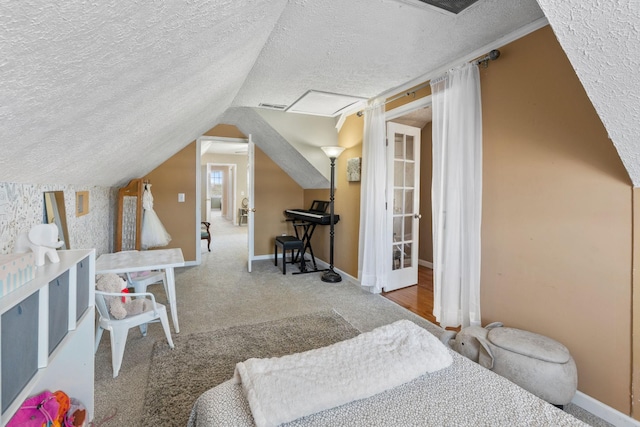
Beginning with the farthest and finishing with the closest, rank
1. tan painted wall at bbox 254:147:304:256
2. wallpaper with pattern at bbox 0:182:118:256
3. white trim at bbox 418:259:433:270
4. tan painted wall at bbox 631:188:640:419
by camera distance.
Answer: tan painted wall at bbox 254:147:304:256, white trim at bbox 418:259:433:270, tan painted wall at bbox 631:188:640:419, wallpaper with pattern at bbox 0:182:118:256

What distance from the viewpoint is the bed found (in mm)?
943

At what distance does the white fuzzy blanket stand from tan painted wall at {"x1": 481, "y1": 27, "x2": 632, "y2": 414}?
1.04m

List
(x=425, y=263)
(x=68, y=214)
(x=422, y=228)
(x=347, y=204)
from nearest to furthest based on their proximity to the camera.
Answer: (x=68, y=214)
(x=347, y=204)
(x=425, y=263)
(x=422, y=228)

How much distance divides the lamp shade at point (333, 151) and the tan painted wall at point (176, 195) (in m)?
2.11

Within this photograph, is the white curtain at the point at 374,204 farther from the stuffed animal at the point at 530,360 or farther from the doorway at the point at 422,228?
the stuffed animal at the point at 530,360

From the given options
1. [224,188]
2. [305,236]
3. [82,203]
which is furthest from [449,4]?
[224,188]

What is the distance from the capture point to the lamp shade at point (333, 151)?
3.99m

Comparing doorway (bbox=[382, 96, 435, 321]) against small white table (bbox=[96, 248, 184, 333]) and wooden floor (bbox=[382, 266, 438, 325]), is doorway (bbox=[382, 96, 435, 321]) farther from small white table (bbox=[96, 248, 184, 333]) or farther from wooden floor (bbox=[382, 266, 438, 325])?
small white table (bbox=[96, 248, 184, 333])

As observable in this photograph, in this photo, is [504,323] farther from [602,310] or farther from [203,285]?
[203,285]

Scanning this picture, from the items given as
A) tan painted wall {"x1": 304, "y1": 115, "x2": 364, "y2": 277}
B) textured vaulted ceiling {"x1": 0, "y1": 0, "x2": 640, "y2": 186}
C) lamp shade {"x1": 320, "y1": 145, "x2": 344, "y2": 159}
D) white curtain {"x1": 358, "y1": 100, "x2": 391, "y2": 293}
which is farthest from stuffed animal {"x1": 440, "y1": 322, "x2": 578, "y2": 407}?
lamp shade {"x1": 320, "y1": 145, "x2": 344, "y2": 159}

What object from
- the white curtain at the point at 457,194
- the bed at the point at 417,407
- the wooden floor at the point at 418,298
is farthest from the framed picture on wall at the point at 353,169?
the bed at the point at 417,407

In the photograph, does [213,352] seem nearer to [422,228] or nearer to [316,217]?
[316,217]

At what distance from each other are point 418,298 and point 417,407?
2582 mm

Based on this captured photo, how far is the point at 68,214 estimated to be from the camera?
210cm
